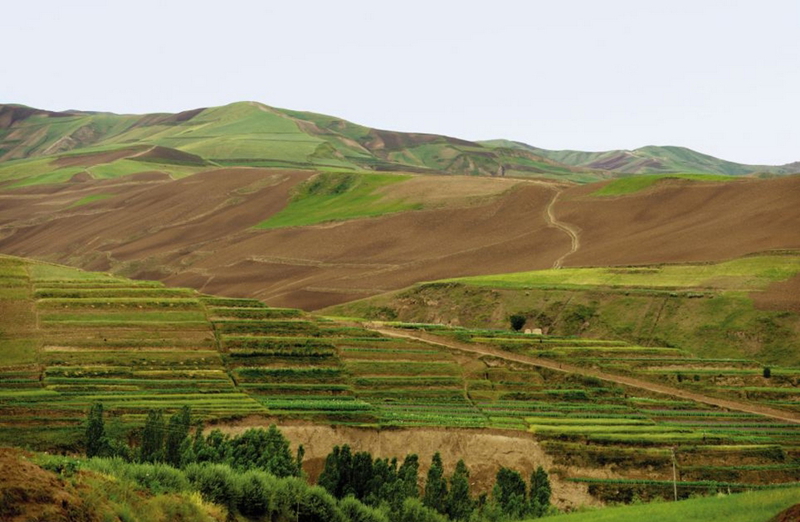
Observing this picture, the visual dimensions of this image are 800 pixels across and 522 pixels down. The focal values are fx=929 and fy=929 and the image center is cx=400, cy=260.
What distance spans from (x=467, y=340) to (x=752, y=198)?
2082 inches

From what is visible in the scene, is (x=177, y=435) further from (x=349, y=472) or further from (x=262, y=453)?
(x=349, y=472)

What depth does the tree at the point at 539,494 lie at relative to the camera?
42.2 metres

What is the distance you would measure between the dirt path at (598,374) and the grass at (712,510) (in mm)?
33813

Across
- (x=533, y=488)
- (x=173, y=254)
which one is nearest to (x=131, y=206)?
(x=173, y=254)

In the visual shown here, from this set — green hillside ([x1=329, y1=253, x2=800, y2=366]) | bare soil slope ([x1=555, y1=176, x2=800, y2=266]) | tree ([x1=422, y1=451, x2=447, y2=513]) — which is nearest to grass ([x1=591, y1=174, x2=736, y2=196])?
bare soil slope ([x1=555, y1=176, x2=800, y2=266])

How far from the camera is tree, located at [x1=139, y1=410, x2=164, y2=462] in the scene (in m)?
44.5

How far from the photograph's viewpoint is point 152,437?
153 ft

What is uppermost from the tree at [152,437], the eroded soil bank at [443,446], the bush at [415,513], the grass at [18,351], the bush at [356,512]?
the bush at [356,512]

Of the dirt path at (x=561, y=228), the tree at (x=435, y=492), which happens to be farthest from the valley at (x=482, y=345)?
the tree at (x=435, y=492)

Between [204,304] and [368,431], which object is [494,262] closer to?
[204,304]

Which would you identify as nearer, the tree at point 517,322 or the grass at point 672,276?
the tree at point 517,322

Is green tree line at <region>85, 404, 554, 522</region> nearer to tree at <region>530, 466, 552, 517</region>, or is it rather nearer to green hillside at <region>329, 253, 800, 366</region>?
tree at <region>530, 466, 552, 517</region>

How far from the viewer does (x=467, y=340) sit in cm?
7556

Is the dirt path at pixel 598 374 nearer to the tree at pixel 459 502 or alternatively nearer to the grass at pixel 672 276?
the grass at pixel 672 276
